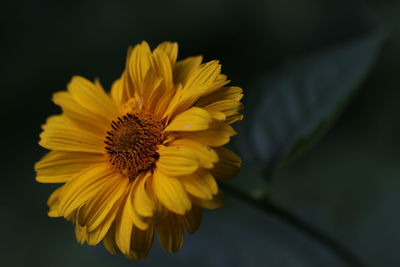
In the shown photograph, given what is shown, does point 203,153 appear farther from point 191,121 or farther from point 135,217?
point 135,217

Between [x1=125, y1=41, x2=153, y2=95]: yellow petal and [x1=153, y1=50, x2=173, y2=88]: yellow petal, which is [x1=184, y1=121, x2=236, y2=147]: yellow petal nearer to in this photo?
[x1=153, y1=50, x2=173, y2=88]: yellow petal

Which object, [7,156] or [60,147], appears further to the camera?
[7,156]

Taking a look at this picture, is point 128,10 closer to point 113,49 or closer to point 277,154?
point 113,49

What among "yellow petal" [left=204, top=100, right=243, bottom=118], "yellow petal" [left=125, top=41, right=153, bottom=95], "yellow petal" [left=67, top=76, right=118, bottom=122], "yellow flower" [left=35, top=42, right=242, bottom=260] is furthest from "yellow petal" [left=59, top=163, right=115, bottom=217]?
"yellow petal" [left=204, top=100, right=243, bottom=118]

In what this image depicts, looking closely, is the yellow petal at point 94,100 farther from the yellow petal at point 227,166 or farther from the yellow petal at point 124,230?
the yellow petal at point 227,166

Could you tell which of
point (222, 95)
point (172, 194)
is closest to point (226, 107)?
point (222, 95)

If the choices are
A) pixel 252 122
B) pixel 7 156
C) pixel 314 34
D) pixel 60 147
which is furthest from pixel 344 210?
pixel 7 156
